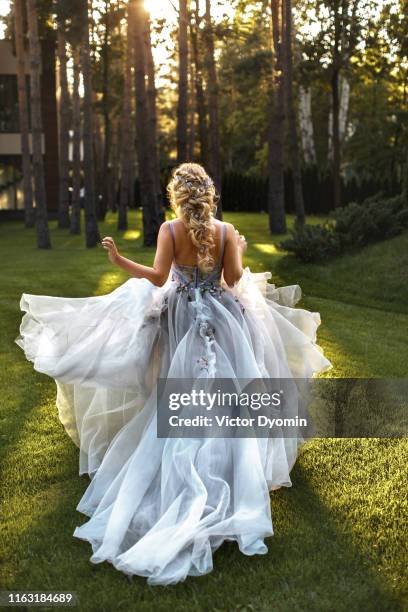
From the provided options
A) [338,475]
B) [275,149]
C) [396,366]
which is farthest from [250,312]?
[275,149]

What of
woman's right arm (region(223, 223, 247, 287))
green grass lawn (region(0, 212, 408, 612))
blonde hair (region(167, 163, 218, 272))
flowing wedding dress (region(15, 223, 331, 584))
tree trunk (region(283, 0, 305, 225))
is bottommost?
green grass lawn (region(0, 212, 408, 612))

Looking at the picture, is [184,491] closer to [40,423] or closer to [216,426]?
[216,426]

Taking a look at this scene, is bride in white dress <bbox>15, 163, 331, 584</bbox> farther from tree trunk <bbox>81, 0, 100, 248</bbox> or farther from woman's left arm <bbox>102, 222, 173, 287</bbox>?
tree trunk <bbox>81, 0, 100, 248</bbox>

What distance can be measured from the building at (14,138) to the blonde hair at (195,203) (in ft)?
123

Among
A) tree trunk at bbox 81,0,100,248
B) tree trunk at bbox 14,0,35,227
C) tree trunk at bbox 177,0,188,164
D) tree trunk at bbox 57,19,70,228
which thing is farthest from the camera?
tree trunk at bbox 57,19,70,228

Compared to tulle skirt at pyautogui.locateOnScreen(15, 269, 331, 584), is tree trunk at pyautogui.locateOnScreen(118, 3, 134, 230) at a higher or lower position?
higher

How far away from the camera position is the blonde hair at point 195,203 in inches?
219

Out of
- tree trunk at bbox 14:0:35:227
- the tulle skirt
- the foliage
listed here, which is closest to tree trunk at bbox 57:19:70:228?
tree trunk at bbox 14:0:35:227

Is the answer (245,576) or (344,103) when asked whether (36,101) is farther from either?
(344,103)

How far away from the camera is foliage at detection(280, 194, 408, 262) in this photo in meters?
17.4

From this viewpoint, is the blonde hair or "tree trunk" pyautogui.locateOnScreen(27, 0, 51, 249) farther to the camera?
"tree trunk" pyautogui.locateOnScreen(27, 0, 51, 249)
